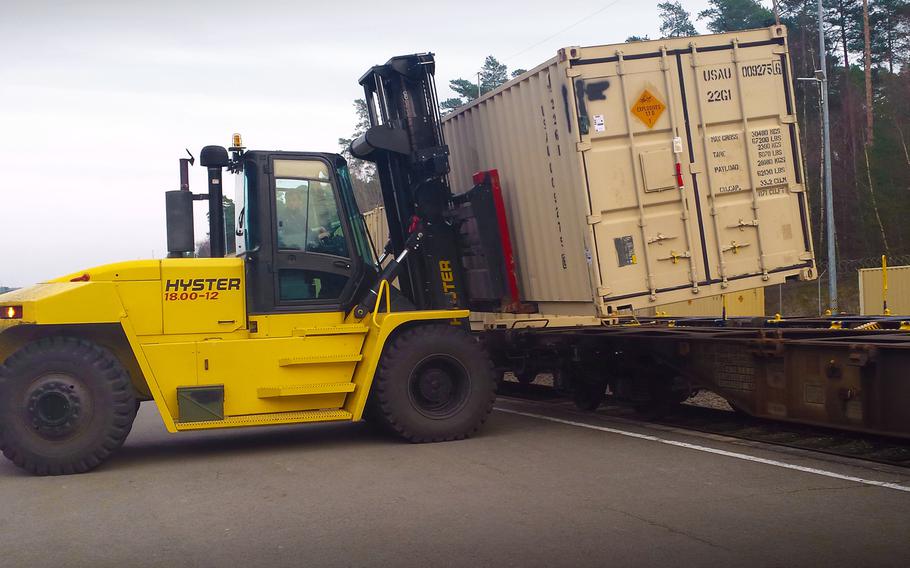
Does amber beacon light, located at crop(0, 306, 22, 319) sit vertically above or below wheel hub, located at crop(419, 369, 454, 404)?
above

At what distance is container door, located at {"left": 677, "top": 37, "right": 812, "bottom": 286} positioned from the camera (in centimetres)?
1012

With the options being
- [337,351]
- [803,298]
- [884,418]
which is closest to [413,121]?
[337,351]

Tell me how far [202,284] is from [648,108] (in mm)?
4912

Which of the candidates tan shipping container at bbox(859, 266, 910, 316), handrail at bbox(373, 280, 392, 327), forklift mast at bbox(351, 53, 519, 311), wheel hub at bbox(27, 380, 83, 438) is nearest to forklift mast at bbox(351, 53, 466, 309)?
forklift mast at bbox(351, 53, 519, 311)

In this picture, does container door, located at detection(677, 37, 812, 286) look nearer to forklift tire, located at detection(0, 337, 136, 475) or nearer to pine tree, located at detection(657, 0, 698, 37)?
forklift tire, located at detection(0, 337, 136, 475)

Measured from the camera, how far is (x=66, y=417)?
8695 mm

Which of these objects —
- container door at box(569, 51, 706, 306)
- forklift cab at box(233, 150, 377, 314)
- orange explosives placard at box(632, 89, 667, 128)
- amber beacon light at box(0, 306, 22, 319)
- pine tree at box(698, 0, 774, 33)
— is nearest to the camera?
amber beacon light at box(0, 306, 22, 319)

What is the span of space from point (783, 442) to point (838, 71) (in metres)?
48.3

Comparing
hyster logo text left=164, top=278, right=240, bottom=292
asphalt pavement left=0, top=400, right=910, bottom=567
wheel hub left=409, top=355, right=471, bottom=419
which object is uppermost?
hyster logo text left=164, top=278, right=240, bottom=292

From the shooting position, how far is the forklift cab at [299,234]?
31.5 ft

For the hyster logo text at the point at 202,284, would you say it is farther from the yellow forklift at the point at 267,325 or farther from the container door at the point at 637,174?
the container door at the point at 637,174

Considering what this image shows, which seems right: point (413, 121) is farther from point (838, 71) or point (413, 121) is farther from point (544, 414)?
point (838, 71)

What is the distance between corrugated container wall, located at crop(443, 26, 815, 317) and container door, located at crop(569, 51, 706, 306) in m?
0.01

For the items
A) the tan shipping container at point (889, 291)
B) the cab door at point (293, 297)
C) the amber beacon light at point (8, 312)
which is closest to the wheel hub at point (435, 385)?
the cab door at point (293, 297)
